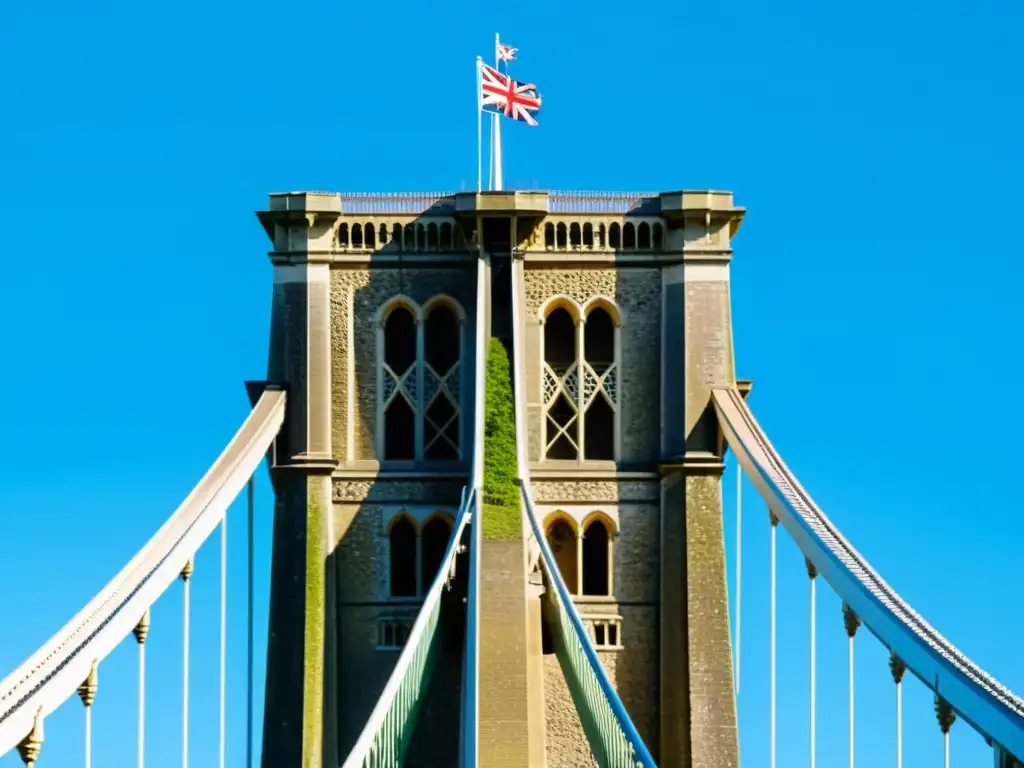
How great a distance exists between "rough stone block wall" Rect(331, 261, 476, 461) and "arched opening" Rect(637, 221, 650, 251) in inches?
143

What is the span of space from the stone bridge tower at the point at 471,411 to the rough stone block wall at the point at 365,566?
0.14ft

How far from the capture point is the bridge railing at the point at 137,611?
45.3 meters

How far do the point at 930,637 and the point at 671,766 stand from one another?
602 inches

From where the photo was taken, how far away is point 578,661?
57156 mm

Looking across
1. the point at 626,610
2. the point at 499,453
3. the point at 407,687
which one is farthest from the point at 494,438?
the point at 407,687

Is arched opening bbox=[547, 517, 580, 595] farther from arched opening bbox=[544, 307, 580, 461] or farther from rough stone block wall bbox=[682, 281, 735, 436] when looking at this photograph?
rough stone block wall bbox=[682, 281, 735, 436]

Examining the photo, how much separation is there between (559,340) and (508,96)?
6.30m

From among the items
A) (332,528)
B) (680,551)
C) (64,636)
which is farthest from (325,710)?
(64,636)

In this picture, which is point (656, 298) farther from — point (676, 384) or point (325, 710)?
point (325, 710)

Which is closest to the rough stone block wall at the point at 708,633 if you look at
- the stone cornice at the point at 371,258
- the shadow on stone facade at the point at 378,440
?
the shadow on stone facade at the point at 378,440

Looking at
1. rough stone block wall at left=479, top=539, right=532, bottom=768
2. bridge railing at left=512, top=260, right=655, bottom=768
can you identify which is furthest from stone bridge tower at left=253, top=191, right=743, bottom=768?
rough stone block wall at left=479, top=539, right=532, bottom=768

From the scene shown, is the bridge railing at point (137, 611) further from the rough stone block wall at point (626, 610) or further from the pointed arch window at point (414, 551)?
the rough stone block wall at point (626, 610)

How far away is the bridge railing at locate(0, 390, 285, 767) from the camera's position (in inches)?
1784

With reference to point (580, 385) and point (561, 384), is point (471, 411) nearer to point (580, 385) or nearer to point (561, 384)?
point (561, 384)
